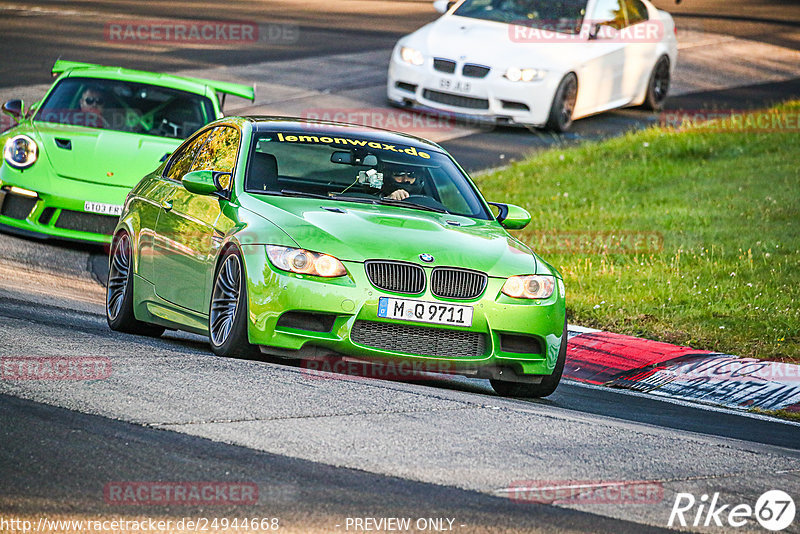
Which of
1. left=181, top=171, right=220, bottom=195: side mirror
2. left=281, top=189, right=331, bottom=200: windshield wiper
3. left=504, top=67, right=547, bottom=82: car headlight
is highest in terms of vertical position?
left=181, top=171, right=220, bottom=195: side mirror

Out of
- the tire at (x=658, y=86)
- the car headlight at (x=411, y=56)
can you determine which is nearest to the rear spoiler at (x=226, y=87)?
the car headlight at (x=411, y=56)

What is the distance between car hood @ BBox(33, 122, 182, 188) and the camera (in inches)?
507

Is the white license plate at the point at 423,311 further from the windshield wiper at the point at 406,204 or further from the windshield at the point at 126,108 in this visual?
the windshield at the point at 126,108

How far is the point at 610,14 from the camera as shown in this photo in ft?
68.8

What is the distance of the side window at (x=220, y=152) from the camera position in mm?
9016

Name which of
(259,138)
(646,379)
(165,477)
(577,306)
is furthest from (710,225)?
(165,477)

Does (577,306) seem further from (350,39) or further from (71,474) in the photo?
(350,39)

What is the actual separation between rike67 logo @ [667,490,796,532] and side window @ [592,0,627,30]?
1546 centimetres

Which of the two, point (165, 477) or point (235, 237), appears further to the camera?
point (235, 237)

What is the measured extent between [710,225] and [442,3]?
309 inches

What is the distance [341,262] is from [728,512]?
9.17 ft

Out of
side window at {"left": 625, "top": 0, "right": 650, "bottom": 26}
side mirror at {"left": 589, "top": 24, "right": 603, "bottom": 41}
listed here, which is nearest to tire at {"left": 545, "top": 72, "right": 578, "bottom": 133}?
side mirror at {"left": 589, "top": 24, "right": 603, "bottom": 41}

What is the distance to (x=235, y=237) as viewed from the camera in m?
8.02

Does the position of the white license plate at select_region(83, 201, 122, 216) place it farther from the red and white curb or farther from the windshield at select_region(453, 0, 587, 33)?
the windshield at select_region(453, 0, 587, 33)
